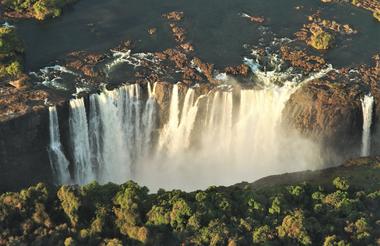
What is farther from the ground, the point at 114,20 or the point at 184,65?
the point at 114,20

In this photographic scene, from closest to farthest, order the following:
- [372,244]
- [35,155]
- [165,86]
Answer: [372,244] < [35,155] < [165,86]

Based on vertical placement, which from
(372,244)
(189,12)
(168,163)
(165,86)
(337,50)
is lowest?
(372,244)

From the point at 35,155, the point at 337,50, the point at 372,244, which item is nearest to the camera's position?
the point at 372,244

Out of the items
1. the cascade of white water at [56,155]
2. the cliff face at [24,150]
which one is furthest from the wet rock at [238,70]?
the cliff face at [24,150]

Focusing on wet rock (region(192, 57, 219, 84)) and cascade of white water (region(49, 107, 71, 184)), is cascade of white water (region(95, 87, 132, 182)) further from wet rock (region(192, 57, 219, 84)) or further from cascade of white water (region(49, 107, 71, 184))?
wet rock (region(192, 57, 219, 84))

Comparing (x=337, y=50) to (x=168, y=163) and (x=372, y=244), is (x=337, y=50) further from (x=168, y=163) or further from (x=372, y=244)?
(x=372, y=244)

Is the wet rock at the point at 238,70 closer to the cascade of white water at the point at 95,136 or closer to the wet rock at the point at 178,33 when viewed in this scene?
the wet rock at the point at 178,33

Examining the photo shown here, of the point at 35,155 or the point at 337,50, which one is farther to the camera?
the point at 337,50

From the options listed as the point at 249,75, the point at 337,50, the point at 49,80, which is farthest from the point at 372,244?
the point at 49,80
